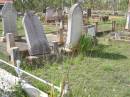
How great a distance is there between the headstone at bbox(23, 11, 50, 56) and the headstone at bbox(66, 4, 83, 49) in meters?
1.02

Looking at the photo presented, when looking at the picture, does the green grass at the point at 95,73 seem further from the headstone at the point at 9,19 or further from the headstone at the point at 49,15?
the headstone at the point at 49,15

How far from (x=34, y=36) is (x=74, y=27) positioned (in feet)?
5.65

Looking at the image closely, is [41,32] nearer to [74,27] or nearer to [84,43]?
[74,27]

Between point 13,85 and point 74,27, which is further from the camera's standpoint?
point 74,27

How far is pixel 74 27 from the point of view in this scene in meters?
11.8

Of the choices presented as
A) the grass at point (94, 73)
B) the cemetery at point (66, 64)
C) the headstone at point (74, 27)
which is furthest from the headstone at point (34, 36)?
the headstone at point (74, 27)

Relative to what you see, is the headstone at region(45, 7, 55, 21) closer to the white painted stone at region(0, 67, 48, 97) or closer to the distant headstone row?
the distant headstone row

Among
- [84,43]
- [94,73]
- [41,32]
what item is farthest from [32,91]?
[84,43]

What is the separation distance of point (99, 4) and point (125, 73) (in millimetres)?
40449

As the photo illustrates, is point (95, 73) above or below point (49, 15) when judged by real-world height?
below

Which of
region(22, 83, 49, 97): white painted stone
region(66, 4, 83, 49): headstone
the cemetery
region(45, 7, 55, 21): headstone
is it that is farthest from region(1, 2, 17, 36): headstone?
region(45, 7, 55, 21): headstone

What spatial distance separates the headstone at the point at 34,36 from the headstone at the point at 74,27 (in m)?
1.02

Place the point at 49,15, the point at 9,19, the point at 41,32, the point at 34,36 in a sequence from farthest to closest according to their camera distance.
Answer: the point at 49,15 → the point at 9,19 → the point at 41,32 → the point at 34,36

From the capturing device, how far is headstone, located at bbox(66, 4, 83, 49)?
1161cm
